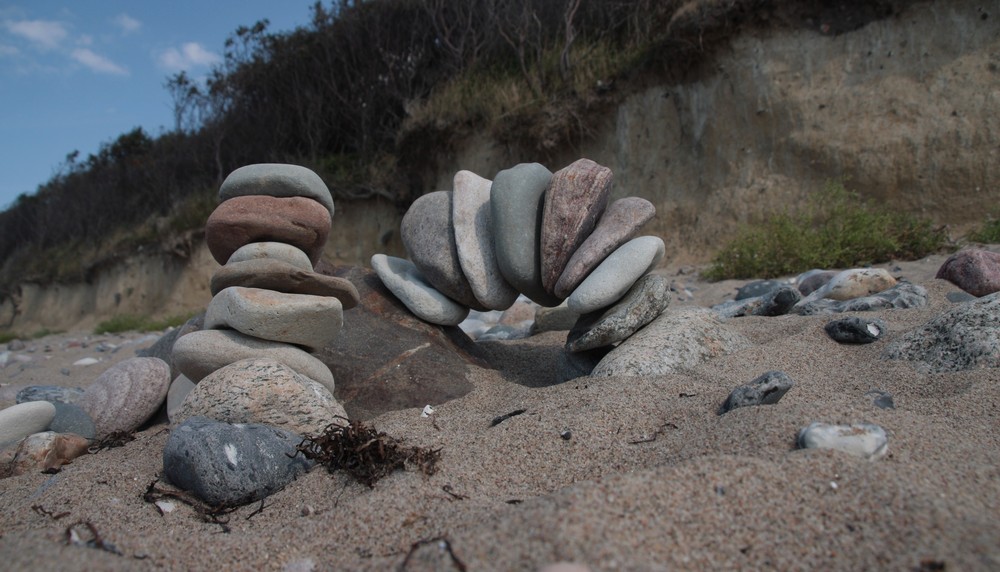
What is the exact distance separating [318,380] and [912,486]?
288 cm

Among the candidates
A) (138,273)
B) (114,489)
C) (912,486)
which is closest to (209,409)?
(114,489)

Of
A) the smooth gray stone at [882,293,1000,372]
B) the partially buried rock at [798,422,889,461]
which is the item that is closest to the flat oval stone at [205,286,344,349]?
the partially buried rock at [798,422,889,461]

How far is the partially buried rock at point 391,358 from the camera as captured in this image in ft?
12.9

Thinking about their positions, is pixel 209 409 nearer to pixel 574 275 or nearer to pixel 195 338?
pixel 195 338

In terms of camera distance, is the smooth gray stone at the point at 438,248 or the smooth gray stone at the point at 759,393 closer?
the smooth gray stone at the point at 759,393

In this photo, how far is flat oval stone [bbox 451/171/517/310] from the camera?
443cm

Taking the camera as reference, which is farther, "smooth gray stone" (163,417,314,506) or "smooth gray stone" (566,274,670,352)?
"smooth gray stone" (566,274,670,352)

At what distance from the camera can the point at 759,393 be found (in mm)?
2676

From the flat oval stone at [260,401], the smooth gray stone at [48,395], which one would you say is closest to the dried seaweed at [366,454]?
the flat oval stone at [260,401]

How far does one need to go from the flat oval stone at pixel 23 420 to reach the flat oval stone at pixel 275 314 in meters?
0.98

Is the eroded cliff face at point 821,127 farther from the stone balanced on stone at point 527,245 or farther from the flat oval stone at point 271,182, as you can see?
the flat oval stone at point 271,182

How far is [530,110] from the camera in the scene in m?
11.8

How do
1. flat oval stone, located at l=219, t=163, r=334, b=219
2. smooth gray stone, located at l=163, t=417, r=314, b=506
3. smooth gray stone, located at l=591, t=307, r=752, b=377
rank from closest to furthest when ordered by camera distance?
smooth gray stone, located at l=163, t=417, r=314, b=506
smooth gray stone, located at l=591, t=307, r=752, b=377
flat oval stone, located at l=219, t=163, r=334, b=219

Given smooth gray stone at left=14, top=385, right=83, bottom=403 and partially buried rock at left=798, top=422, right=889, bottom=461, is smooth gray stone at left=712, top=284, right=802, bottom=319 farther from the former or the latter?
smooth gray stone at left=14, top=385, right=83, bottom=403
